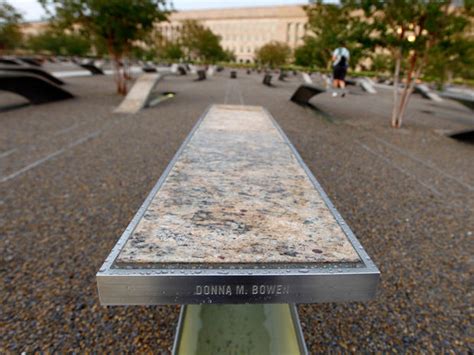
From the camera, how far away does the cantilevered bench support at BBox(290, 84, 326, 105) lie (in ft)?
38.2

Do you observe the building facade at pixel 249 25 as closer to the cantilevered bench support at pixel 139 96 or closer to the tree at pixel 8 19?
the tree at pixel 8 19

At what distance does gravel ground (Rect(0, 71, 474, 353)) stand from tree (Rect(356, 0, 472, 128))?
2619 millimetres

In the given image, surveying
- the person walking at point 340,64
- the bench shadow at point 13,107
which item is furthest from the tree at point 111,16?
the person walking at point 340,64

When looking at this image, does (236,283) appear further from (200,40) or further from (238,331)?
(200,40)

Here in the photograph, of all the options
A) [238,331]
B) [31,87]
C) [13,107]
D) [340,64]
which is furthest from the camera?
[340,64]

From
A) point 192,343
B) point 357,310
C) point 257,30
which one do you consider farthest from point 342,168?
point 257,30

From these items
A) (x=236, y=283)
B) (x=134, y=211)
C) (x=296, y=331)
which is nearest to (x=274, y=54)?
(x=134, y=211)

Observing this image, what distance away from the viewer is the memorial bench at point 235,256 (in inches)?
62.7

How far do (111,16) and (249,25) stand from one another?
11378cm

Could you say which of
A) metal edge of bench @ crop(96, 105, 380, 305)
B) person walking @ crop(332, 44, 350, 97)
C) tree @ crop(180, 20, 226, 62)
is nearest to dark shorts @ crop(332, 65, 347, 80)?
person walking @ crop(332, 44, 350, 97)

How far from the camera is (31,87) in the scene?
11.1 meters

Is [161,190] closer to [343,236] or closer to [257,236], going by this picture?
[257,236]

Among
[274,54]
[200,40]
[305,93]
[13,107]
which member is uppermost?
[200,40]

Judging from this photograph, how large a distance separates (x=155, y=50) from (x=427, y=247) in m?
78.5
